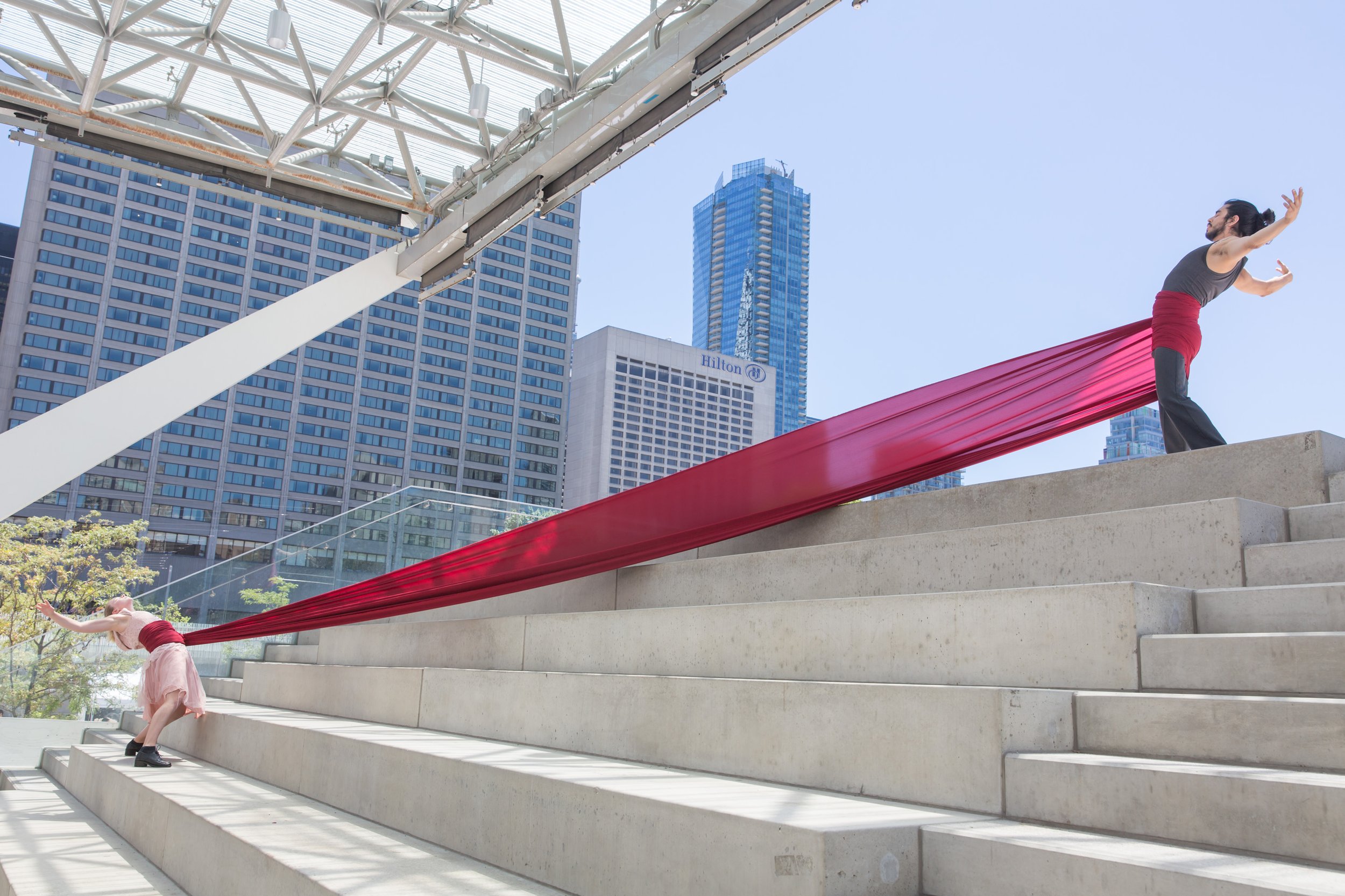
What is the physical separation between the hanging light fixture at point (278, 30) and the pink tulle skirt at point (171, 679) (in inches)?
166

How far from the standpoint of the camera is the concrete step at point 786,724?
8.08ft

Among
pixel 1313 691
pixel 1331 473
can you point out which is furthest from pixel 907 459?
pixel 1313 691

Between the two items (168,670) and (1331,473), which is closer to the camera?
(1331,473)

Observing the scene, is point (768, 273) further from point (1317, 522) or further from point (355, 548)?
point (1317, 522)

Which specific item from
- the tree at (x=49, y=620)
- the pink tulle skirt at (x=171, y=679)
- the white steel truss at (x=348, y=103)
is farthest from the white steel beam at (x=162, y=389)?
the pink tulle skirt at (x=171, y=679)

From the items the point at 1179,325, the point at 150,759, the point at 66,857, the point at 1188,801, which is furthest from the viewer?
the point at 150,759

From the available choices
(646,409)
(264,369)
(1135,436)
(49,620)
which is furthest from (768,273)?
(49,620)

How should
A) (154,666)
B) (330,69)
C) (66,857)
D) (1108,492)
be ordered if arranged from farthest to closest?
(330,69)
(154,666)
(66,857)
(1108,492)

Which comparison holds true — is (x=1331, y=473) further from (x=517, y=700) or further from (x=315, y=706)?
(x=315, y=706)

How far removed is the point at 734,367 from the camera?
112375 millimetres

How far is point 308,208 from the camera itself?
8.84m

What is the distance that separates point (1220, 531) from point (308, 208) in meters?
8.04

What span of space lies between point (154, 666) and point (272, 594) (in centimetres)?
283

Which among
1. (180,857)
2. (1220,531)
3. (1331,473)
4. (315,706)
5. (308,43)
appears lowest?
(180,857)
